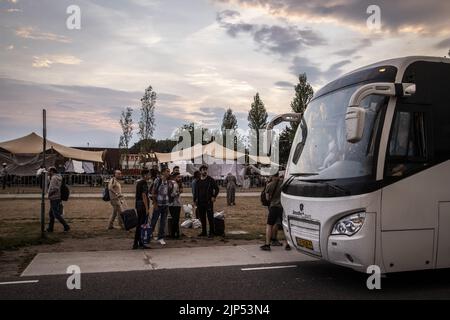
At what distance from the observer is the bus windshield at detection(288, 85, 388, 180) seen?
6.31m

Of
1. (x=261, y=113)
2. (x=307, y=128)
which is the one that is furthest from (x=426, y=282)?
(x=261, y=113)

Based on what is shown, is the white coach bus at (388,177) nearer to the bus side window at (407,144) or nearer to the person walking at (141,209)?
the bus side window at (407,144)

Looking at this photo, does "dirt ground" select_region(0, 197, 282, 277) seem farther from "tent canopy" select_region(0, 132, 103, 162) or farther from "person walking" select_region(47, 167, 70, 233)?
"tent canopy" select_region(0, 132, 103, 162)

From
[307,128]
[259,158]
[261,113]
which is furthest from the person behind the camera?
[261,113]

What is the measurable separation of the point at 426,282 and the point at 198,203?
687 cm

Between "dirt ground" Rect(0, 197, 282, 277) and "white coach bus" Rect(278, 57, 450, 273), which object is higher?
"white coach bus" Rect(278, 57, 450, 273)

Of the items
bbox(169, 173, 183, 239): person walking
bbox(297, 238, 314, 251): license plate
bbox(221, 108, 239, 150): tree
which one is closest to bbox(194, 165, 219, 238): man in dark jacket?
bbox(169, 173, 183, 239): person walking

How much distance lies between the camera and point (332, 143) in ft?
22.8

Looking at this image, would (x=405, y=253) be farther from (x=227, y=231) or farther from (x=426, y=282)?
(x=227, y=231)

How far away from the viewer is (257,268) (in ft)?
26.7

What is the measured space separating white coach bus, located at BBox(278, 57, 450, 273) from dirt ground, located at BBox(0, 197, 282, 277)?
5.00m

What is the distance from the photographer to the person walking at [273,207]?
32.7 feet

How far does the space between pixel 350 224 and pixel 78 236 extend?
27.0 feet

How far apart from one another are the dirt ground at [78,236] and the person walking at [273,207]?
4.37 feet
